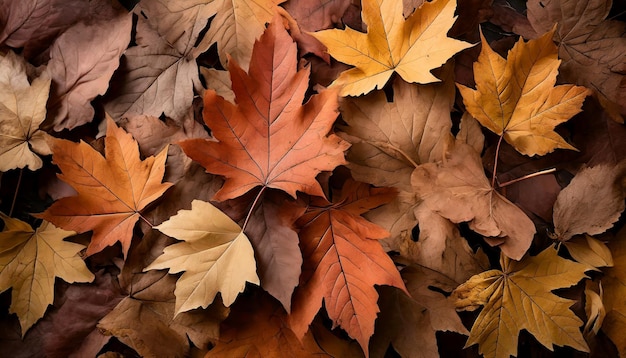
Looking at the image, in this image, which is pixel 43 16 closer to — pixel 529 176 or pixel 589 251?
pixel 529 176

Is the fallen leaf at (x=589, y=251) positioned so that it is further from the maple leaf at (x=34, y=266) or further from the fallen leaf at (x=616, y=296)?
the maple leaf at (x=34, y=266)

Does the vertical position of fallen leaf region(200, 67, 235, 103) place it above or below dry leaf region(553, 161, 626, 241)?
above

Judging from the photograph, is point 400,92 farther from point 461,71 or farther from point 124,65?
point 124,65

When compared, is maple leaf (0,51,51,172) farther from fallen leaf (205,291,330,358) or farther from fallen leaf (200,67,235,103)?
fallen leaf (205,291,330,358)

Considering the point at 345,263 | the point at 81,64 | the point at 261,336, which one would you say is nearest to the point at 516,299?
the point at 345,263

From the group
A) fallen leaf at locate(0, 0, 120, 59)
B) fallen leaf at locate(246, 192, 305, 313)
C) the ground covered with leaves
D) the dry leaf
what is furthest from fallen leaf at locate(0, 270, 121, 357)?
the dry leaf

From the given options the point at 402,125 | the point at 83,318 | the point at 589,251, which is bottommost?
the point at 83,318

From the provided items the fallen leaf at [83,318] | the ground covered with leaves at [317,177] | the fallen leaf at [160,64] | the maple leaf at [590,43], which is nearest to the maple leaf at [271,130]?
the ground covered with leaves at [317,177]

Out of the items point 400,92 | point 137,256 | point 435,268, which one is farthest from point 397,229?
point 137,256
